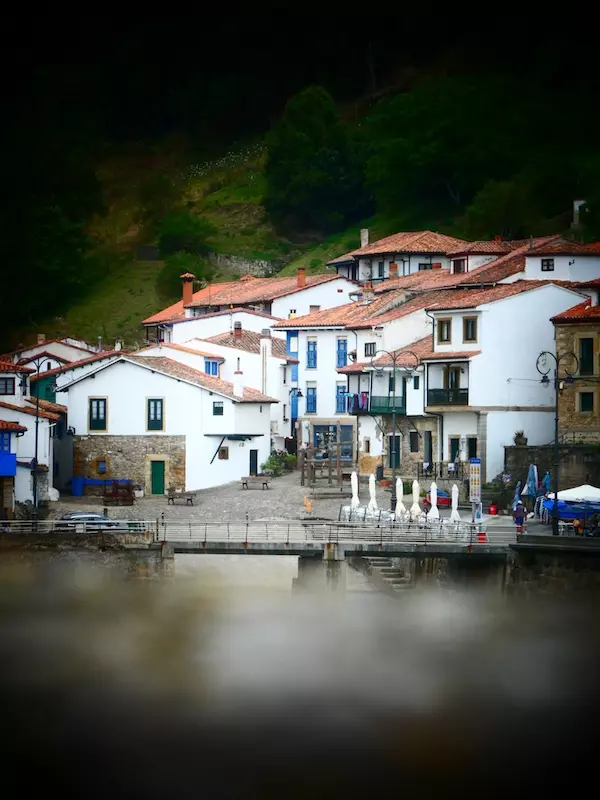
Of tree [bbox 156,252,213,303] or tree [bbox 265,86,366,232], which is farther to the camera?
tree [bbox 265,86,366,232]

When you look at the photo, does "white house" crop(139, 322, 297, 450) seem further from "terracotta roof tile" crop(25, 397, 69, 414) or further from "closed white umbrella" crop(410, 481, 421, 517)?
"closed white umbrella" crop(410, 481, 421, 517)

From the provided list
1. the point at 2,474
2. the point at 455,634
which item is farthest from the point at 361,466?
the point at 455,634

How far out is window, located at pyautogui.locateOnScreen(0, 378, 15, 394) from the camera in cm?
8794

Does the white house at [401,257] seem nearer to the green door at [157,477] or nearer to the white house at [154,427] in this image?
the white house at [154,427]

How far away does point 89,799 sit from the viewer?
146 feet

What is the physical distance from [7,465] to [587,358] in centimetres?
2478

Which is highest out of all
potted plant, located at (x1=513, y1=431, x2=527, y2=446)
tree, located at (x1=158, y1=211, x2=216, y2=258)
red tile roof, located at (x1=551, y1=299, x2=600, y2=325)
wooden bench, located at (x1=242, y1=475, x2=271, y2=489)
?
tree, located at (x1=158, y1=211, x2=216, y2=258)

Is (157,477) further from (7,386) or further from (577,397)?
(577,397)

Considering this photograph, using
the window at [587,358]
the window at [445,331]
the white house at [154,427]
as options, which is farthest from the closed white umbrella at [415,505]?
the white house at [154,427]

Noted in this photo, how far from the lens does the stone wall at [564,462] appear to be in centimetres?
8162

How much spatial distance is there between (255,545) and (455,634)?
9435 millimetres

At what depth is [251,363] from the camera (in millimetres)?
105125

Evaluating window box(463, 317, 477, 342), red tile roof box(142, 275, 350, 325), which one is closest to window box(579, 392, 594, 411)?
window box(463, 317, 477, 342)

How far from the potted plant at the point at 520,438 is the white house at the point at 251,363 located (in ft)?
60.6
